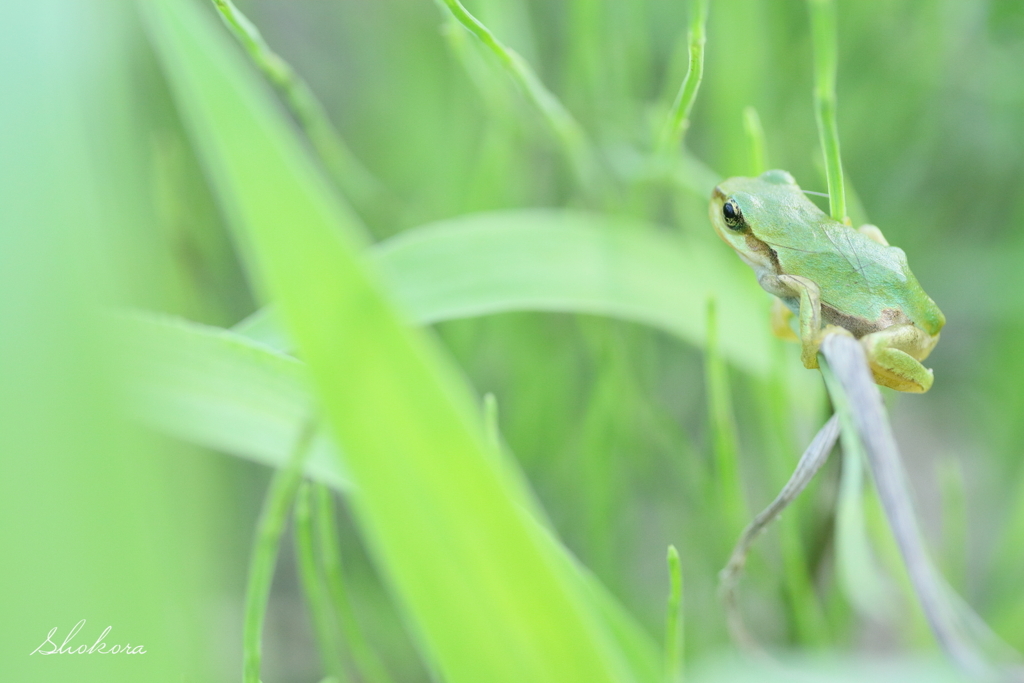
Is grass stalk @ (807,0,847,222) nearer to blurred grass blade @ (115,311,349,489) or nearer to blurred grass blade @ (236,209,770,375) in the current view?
blurred grass blade @ (236,209,770,375)

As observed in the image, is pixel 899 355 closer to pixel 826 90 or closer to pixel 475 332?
pixel 826 90

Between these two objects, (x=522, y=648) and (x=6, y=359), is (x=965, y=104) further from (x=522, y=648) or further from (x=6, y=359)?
(x=6, y=359)

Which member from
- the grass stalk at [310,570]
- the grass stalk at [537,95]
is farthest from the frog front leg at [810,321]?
the grass stalk at [310,570]

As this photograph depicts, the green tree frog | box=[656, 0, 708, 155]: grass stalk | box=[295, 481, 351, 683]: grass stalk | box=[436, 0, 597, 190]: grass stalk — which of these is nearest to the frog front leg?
the green tree frog

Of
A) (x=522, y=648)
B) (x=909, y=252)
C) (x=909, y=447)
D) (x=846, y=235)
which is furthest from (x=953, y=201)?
(x=522, y=648)

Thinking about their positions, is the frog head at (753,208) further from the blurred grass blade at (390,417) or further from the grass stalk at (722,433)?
the blurred grass blade at (390,417)
